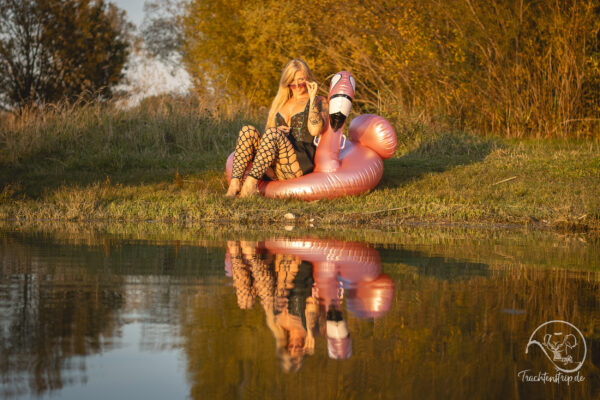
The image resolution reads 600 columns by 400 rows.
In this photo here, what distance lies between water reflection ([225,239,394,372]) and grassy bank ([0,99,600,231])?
2571 mm

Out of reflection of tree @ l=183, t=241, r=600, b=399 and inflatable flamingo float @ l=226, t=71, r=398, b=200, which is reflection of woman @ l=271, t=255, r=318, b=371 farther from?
inflatable flamingo float @ l=226, t=71, r=398, b=200

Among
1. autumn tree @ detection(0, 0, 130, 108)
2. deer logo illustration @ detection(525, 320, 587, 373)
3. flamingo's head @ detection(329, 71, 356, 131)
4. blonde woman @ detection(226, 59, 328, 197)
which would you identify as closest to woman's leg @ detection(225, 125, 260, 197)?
blonde woman @ detection(226, 59, 328, 197)

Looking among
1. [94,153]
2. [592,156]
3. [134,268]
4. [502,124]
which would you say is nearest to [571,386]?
[134,268]

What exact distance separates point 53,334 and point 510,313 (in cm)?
203

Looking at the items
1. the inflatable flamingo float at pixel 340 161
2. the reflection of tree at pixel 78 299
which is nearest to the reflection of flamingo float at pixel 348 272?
the reflection of tree at pixel 78 299

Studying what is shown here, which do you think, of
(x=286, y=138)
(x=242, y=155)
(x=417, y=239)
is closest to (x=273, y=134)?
(x=286, y=138)

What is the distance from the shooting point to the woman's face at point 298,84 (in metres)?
9.88

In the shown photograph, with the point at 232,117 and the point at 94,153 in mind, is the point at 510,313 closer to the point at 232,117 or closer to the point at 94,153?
the point at 94,153

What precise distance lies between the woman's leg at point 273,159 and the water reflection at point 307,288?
3436mm

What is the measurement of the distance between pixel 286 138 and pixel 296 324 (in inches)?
261

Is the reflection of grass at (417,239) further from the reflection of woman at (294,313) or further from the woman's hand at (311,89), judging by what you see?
the woman's hand at (311,89)

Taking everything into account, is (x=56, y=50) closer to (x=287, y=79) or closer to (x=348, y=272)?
(x=287, y=79)

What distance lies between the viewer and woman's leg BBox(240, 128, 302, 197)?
977 cm

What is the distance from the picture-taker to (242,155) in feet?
32.6
